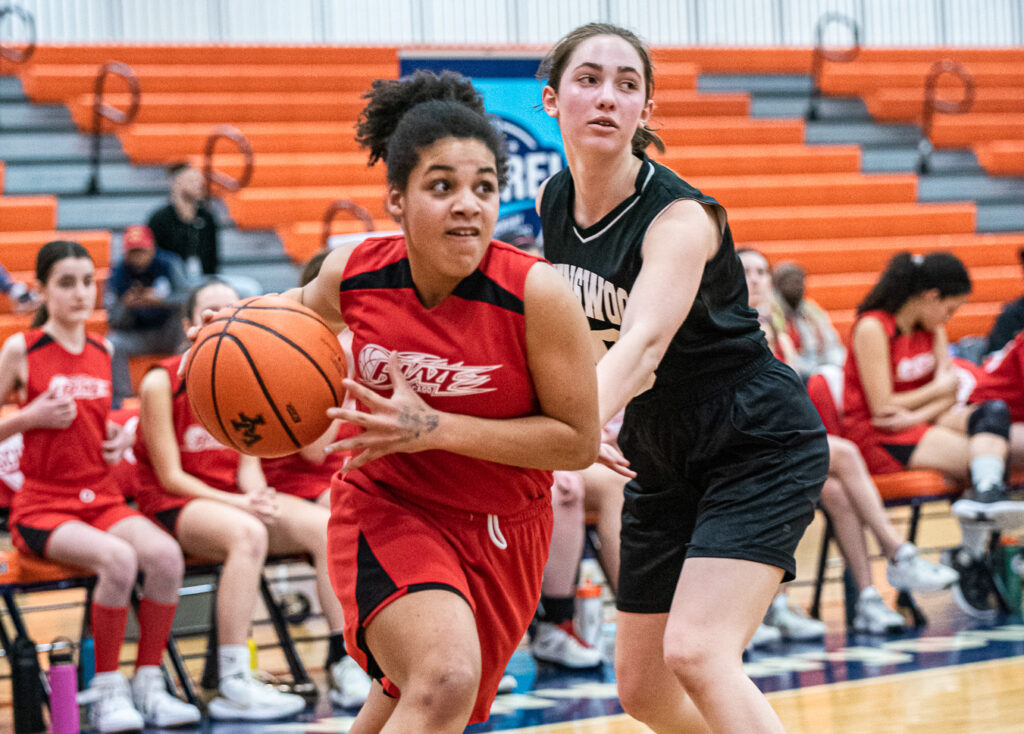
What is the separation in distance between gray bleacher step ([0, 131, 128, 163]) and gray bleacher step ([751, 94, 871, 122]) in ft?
20.2

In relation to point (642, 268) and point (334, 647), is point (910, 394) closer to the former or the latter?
point (334, 647)

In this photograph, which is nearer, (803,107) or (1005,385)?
(1005,385)

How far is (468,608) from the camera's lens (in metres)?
2.35

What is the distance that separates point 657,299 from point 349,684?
2532 mm

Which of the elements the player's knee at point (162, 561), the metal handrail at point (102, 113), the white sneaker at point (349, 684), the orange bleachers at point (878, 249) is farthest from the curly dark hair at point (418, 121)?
the orange bleachers at point (878, 249)

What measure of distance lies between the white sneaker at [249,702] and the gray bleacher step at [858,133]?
9.27m

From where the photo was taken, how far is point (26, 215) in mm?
8664

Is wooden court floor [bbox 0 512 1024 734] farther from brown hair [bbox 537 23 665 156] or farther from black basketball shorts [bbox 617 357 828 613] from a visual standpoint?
brown hair [bbox 537 23 665 156]

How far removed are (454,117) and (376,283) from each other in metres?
0.37

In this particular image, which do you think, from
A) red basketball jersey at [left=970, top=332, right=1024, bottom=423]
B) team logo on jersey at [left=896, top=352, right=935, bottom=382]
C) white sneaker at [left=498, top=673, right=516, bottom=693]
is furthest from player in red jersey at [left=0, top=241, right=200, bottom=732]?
red basketball jersey at [left=970, top=332, right=1024, bottom=423]

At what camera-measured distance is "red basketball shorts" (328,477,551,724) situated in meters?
2.36

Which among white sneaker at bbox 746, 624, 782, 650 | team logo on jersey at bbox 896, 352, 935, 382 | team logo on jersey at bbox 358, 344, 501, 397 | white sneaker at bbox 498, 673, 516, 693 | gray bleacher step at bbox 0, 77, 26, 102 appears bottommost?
white sneaker at bbox 746, 624, 782, 650

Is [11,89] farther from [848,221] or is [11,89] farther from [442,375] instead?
[442,375]

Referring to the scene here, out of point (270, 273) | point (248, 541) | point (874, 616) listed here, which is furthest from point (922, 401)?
point (270, 273)
